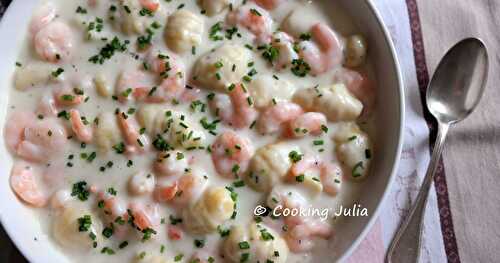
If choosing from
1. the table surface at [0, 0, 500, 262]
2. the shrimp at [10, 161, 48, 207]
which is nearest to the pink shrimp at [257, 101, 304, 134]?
the table surface at [0, 0, 500, 262]

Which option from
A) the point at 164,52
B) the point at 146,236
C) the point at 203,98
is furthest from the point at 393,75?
the point at 146,236

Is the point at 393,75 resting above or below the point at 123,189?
above

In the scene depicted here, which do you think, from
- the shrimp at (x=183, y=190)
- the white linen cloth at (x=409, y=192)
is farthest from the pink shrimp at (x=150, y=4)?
the white linen cloth at (x=409, y=192)

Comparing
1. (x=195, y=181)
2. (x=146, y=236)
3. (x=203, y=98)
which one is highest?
(x=203, y=98)

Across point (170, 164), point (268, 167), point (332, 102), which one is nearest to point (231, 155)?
point (268, 167)

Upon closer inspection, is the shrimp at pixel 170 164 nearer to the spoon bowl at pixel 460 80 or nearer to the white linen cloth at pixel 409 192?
the white linen cloth at pixel 409 192

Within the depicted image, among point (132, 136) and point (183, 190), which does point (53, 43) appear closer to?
point (132, 136)

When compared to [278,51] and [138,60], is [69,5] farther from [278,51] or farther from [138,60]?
[278,51]

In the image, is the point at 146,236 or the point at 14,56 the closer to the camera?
the point at 146,236
